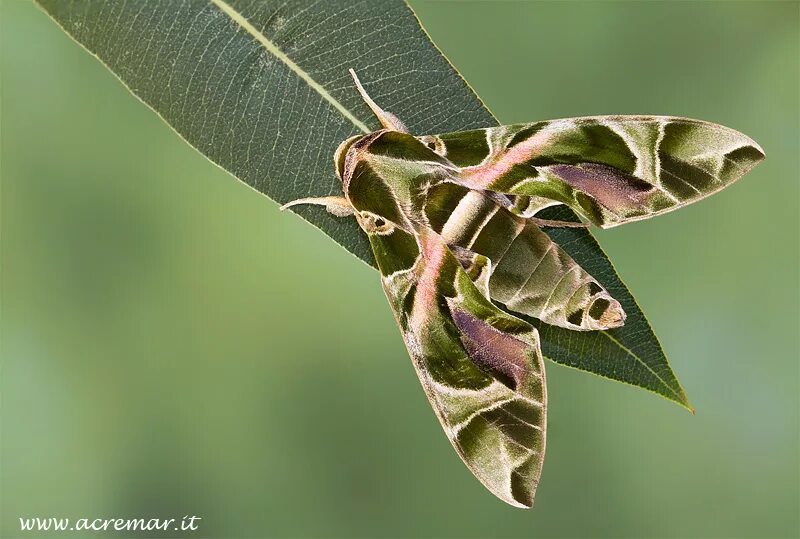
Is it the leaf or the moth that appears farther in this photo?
the moth

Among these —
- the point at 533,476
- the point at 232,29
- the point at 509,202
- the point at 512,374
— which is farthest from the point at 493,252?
the point at 232,29

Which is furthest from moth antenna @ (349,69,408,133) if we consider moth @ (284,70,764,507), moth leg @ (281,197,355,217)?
moth leg @ (281,197,355,217)

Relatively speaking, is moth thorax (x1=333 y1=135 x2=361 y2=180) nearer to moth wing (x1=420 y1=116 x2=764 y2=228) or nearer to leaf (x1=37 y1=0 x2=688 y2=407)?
leaf (x1=37 y1=0 x2=688 y2=407)

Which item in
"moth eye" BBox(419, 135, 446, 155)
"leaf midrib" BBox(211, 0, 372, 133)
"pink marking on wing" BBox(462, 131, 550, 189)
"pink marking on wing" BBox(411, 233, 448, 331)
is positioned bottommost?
"pink marking on wing" BBox(411, 233, 448, 331)

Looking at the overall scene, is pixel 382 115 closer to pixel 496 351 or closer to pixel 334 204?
pixel 334 204

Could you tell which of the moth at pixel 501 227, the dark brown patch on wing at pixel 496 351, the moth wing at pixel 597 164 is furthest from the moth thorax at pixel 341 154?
the dark brown patch on wing at pixel 496 351

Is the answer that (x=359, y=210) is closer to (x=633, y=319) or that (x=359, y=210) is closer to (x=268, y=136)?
(x=268, y=136)
